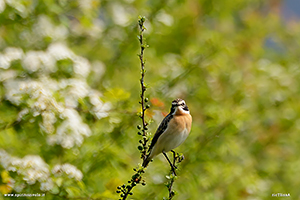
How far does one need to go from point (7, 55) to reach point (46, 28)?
124 centimetres

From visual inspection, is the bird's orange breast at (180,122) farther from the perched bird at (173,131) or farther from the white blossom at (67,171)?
the white blossom at (67,171)

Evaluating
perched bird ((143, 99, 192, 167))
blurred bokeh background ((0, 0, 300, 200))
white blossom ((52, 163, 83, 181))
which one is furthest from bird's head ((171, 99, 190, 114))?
white blossom ((52, 163, 83, 181))

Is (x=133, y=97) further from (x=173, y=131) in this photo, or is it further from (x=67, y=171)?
(x=67, y=171)

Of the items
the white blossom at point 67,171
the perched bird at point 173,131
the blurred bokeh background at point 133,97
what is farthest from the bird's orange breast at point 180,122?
the white blossom at point 67,171

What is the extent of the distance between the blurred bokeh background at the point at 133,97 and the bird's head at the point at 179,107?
26 centimetres

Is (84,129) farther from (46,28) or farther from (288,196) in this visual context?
(288,196)

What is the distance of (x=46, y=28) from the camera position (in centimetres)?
480

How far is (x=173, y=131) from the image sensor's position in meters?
3.49

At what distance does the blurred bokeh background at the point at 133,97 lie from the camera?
131 inches

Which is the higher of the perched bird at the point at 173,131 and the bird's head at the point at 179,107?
the bird's head at the point at 179,107

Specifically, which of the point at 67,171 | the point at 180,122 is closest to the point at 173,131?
the point at 180,122

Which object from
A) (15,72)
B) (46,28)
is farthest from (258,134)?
(15,72)

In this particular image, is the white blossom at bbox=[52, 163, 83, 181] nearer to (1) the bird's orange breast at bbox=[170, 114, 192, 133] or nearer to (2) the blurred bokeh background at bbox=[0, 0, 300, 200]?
(2) the blurred bokeh background at bbox=[0, 0, 300, 200]

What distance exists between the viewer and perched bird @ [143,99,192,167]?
3453mm
